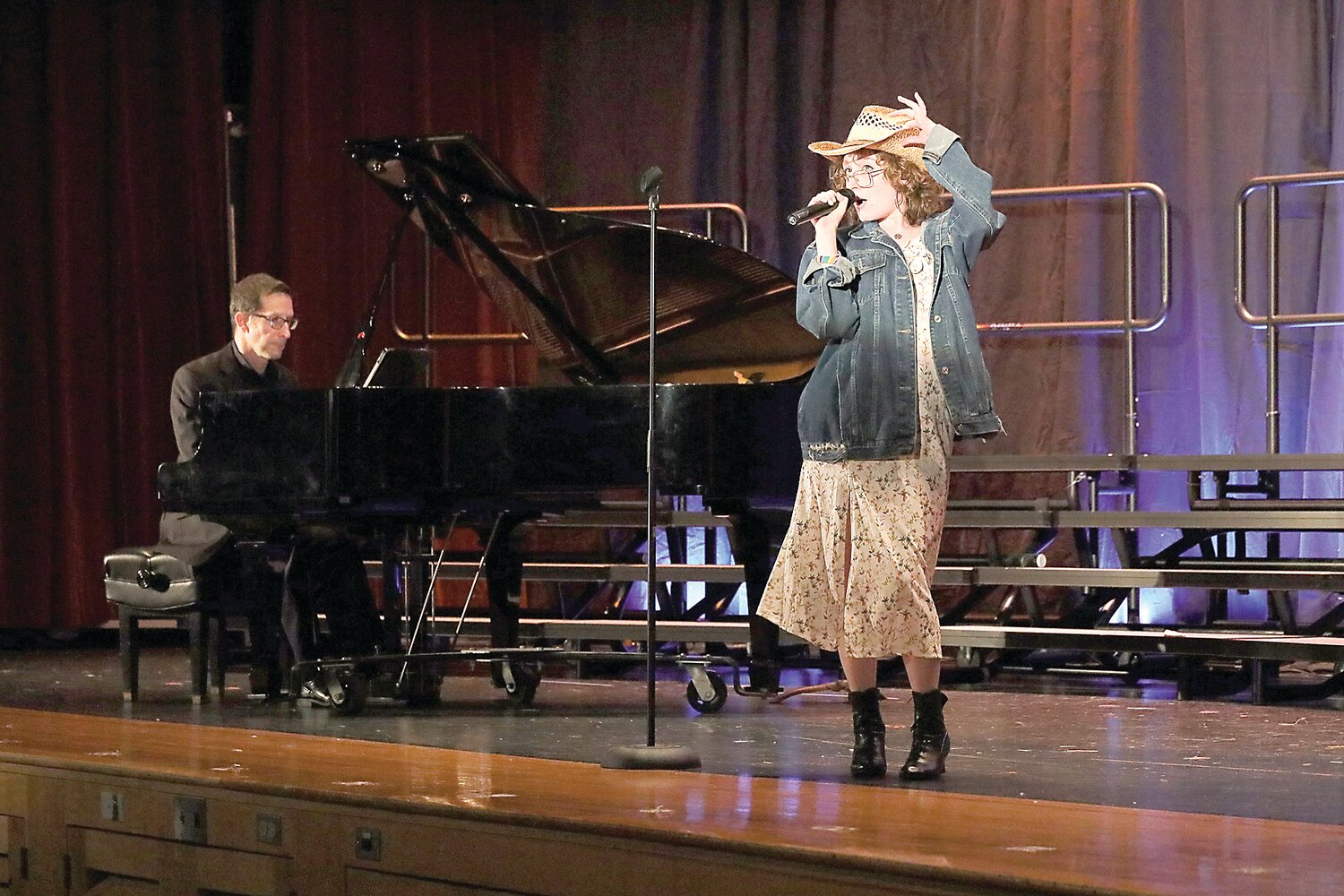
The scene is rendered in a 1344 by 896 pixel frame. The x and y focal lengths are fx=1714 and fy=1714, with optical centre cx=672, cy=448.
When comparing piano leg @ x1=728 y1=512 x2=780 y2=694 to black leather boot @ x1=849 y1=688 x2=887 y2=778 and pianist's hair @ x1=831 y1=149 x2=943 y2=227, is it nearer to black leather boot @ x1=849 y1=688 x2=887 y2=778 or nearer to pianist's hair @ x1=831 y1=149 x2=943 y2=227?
black leather boot @ x1=849 y1=688 x2=887 y2=778

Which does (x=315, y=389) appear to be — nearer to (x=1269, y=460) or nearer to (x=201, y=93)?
(x=1269, y=460)

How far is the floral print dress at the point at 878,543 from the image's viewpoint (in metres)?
3.47

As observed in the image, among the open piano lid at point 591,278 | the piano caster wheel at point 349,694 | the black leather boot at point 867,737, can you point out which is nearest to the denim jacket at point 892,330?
the black leather boot at point 867,737

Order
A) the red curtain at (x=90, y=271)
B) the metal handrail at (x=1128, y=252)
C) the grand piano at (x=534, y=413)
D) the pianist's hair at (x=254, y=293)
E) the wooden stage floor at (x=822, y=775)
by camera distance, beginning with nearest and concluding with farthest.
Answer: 1. the wooden stage floor at (x=822, y=775)
2. the grand piano at (x=534, y=413)
3. the pianist's hair at (x=254, y=293)
4. the metal handrail at (x=1128, y=252)
5. the red curtain at (x=90, y=271)

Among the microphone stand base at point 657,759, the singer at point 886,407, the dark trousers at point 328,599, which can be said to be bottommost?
the microphone stand base at point 657,759

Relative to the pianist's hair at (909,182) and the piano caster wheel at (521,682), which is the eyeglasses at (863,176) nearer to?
the pianist's hair at (909,182)

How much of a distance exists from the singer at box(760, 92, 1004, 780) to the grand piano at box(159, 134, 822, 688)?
1.29 meters

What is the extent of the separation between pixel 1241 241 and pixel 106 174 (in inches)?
200

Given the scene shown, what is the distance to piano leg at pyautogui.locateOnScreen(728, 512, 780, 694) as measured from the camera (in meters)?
5.18

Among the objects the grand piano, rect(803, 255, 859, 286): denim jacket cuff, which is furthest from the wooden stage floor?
rect(803, 255, 859, 286): denim jacket cuff

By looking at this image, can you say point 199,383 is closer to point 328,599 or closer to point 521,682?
point 328,599

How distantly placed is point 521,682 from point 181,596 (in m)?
1.10

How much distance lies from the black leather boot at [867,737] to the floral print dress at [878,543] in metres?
0.14

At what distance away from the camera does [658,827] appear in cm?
278
